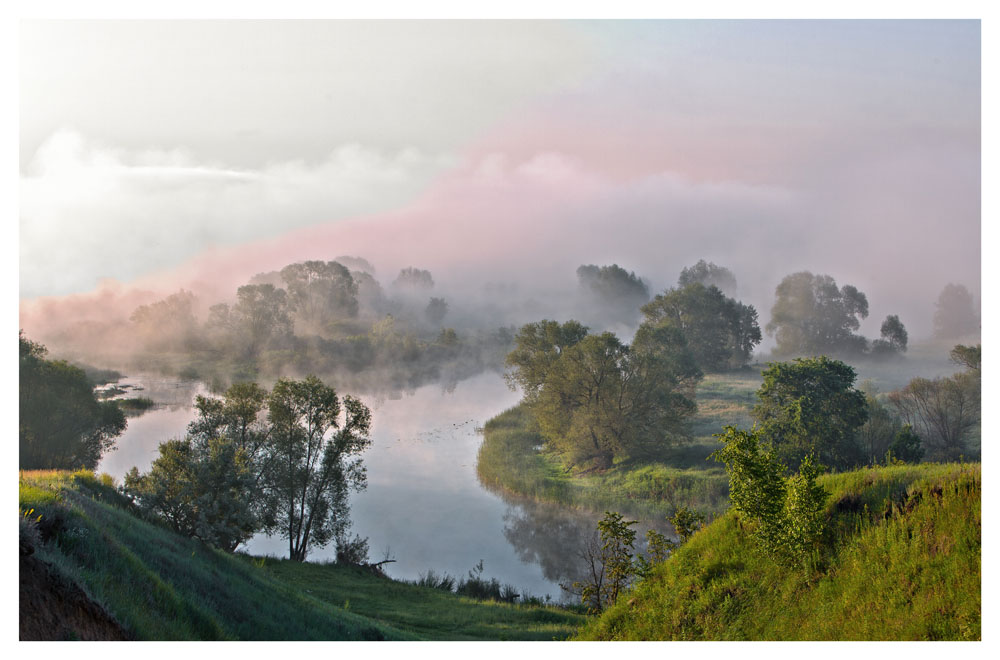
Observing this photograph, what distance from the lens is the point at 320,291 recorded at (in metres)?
14.2

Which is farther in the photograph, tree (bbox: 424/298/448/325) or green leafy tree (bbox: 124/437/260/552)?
tree (bbox: 424/298/448/325)

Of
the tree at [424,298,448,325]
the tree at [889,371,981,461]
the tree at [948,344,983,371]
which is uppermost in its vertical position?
the tree at [424,298,448,325]

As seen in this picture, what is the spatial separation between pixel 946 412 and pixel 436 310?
1153 cm

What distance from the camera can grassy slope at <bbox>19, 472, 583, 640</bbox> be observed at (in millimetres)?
6391

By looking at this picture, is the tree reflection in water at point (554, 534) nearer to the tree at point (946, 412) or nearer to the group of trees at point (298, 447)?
the group of trees at point (298, 447)

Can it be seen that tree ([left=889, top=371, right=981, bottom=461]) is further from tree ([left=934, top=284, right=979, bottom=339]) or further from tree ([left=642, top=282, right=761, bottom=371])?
tree ([left=642, top=282, right=761, bottom=371])

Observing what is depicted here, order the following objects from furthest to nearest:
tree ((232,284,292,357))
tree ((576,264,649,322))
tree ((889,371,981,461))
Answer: tree ((232,284,292,357)) → tree ((576,264,649,322)) → tree ((889,371,981,461))

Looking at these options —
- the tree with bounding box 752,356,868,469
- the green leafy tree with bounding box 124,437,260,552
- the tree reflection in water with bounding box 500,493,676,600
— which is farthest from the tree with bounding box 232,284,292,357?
the tree with bounding box 752,356,868,469

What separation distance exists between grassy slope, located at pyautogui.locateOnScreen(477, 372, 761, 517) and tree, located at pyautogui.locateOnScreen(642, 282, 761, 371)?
53cm

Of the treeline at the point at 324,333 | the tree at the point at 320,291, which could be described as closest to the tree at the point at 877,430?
the treeline at the point at 324,333

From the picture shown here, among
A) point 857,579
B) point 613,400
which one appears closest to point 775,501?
point 857,579

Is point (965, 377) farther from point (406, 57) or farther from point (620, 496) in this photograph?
point (406, 57)

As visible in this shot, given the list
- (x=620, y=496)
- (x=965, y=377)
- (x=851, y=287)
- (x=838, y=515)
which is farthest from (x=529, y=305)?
(x=965, y=377)

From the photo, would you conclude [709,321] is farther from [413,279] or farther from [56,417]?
[56,417]
